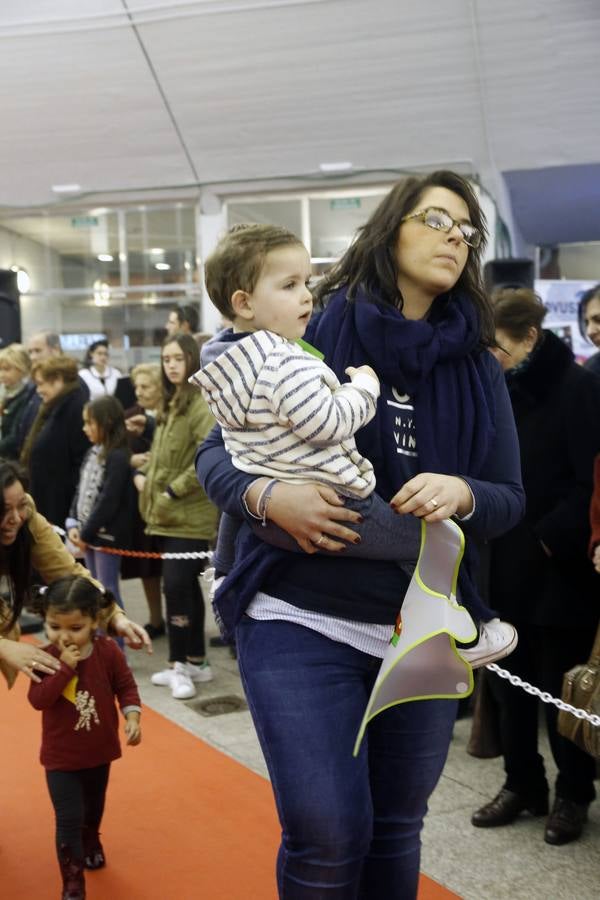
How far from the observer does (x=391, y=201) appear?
2.32m

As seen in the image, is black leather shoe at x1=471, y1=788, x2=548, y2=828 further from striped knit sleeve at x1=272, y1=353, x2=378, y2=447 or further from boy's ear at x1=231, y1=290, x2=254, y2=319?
boy's ear at x1=231, y1=290, x2=254, y2=319

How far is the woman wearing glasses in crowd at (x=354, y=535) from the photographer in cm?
199

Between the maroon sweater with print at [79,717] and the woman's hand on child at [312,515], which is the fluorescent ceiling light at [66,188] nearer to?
the maroon sweater with print at [79,717]

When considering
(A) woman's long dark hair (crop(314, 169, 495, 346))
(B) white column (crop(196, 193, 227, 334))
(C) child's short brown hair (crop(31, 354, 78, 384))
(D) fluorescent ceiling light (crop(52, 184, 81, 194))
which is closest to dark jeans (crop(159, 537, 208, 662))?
(C) child's short brown hair (crop(31, 354, 78, 384))

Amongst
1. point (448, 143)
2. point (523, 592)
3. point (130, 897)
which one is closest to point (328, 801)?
point (130, 897)

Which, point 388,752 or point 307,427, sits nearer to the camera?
point 307,427

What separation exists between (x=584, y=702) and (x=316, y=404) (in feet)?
5.25

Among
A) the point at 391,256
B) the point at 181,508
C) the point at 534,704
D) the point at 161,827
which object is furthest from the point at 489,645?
the point at 181,508

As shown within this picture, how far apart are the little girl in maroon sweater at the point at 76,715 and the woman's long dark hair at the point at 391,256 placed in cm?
148

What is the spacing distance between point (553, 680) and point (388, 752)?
1.83 m

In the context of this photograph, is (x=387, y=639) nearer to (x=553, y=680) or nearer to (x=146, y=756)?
(x=553, y=680)

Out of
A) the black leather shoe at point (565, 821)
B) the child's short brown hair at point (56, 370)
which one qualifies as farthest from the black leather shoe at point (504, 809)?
the child's short brown hair at point (56, 370)

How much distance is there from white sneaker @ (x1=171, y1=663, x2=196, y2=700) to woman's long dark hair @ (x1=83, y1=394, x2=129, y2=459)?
1284mm

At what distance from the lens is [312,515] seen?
1971mm
